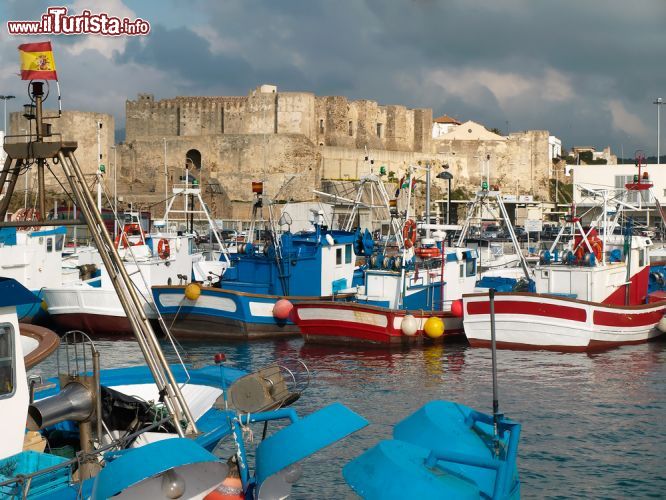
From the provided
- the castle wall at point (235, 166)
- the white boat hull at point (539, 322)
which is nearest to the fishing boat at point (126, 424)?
the white boat hull at point (539, 322)

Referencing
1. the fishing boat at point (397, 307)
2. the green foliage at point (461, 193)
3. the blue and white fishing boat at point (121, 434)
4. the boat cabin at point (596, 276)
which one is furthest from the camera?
the green foliage at point (461, 193)

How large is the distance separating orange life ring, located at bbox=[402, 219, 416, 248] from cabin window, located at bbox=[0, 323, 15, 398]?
17598 millimetres

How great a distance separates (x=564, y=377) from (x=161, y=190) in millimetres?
45726

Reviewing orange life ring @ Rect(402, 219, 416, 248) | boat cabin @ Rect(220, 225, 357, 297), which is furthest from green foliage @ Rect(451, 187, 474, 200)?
boat cabin @ Rect(220, 225, 357, 297)

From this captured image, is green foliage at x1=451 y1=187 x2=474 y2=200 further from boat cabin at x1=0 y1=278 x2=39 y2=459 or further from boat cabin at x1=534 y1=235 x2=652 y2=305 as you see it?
boat cabin at x1=0 y1=278 x2=39 y2=459

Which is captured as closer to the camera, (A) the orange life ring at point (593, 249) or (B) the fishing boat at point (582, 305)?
(B) the fishing boat at point (582, 305)

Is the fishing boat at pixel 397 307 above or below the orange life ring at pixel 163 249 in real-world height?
below

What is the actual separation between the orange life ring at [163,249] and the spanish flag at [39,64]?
18928 mm

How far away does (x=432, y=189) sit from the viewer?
74.2 m

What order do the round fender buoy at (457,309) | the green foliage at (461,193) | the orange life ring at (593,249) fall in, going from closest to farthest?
the round fender buoy at (457,309) → the orange life ring at (593,249) → the green foliage at (461,193)

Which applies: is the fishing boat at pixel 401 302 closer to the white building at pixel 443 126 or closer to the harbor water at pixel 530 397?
the harbor water at pixel 530 397

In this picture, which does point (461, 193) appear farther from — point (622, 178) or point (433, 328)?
point (433, 328)

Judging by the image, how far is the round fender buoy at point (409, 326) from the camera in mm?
23484

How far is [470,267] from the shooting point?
27188mm
